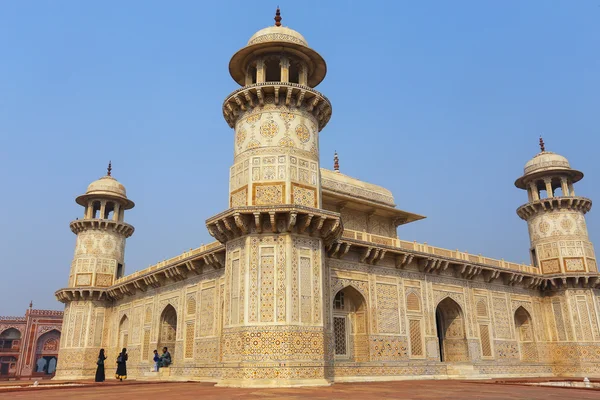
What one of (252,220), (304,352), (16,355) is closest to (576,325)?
(304,352)

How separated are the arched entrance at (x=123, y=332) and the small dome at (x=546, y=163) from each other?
2487 cm

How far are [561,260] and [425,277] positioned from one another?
30.4ft

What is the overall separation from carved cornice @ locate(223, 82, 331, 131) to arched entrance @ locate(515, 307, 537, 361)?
16536 millimetres

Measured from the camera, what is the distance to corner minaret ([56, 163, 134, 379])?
2812cm

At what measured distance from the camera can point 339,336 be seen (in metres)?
18.5

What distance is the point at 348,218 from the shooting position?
2350 cm

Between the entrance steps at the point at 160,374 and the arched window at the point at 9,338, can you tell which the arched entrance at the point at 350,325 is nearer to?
the entrance steps at the point at 160,374

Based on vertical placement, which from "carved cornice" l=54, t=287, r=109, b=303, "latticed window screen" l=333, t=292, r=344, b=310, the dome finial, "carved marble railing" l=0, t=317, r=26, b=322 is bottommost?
"latticed window screen" l=333, t=292, r=344, b=310

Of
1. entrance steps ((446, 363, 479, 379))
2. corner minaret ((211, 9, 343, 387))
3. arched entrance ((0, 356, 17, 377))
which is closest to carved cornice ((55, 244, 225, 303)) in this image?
corner minaret ((211, 9, 343, 387))

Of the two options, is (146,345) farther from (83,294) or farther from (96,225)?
(96,225)

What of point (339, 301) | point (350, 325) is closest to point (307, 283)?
point (339, 301)

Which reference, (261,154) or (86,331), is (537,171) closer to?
(261,154)

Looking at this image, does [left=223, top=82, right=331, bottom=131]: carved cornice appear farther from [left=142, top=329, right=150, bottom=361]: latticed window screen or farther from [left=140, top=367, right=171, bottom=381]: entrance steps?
[left=142, top=329, right=150, bottom=361]: latticed window screen

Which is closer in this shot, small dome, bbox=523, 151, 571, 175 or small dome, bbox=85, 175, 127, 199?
small dome, bbox=523, 151, 571, 175
